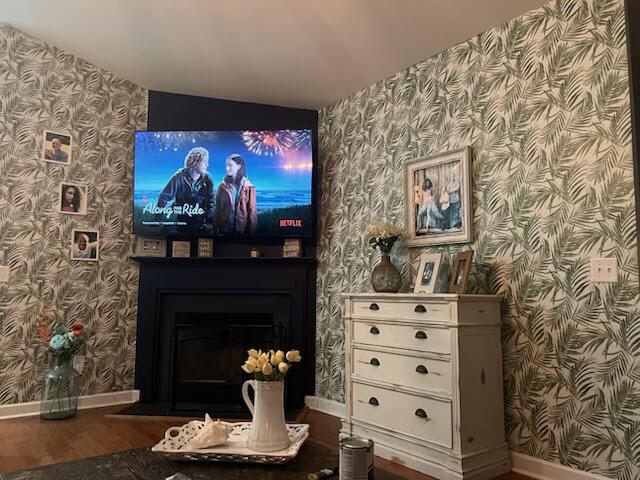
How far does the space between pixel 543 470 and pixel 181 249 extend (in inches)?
127

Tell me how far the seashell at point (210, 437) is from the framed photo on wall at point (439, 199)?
6.99 feet

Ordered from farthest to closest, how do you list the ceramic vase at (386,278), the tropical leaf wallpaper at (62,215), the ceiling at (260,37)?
the tropical leaf wallpaper at (62,215) → the ceramic vase at (386,278) → the ceiling at (260,37)

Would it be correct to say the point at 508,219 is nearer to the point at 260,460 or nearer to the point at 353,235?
the point at 353,235

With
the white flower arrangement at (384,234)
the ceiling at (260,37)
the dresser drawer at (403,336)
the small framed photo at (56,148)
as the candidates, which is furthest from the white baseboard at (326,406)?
the small framed photo at (56,148)

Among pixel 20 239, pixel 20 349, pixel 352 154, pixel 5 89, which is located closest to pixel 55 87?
pixel 5 89

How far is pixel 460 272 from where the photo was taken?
294cm

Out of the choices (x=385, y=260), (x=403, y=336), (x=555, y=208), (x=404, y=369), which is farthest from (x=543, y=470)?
(x=385, y=260)

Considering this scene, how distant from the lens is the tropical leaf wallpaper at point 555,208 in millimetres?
2396

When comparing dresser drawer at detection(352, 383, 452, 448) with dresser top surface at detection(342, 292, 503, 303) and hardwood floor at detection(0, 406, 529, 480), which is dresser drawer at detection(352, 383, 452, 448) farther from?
dresser top surface at detection(342, 292, 503, 303)

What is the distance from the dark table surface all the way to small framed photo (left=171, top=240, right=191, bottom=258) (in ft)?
9.91

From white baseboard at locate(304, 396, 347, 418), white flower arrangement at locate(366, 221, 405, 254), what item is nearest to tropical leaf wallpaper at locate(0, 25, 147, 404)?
white baseboard at locate(304, 396, 347, 418)

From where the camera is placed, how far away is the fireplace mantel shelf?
4223mm

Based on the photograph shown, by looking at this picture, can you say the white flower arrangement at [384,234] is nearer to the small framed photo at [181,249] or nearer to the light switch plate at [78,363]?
the small framed photo at [181,249]

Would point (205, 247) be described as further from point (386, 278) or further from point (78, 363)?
point (386, 278)
